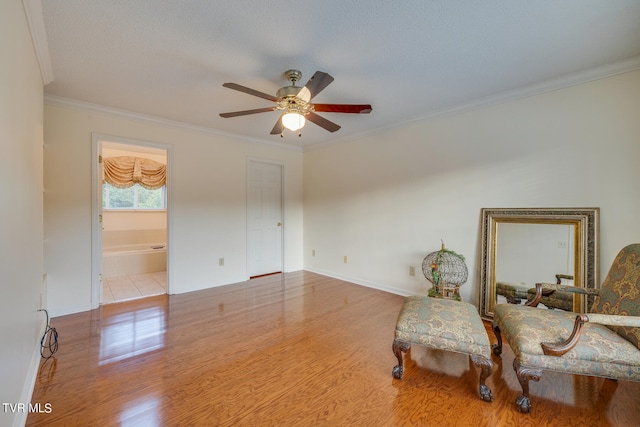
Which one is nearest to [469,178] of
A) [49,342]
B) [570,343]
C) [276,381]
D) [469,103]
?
[469,103]

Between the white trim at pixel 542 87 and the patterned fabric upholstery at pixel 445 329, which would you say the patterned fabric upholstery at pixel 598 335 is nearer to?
the patterned fabric upholstery at pixel 445 329

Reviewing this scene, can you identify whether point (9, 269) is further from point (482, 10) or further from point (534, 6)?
point (534, 6)

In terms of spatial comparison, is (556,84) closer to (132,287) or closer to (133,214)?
(132,287)

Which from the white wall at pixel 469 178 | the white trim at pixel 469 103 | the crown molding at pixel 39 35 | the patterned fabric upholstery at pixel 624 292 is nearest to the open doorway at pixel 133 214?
the white trim at pixel 469 103

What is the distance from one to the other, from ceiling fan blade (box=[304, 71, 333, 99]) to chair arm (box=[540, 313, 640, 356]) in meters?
2.07

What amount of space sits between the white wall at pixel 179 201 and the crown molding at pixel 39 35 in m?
0.84

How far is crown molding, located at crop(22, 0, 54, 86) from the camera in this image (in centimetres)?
157

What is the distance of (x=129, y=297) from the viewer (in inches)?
139

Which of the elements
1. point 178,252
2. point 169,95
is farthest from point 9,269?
point 178,252

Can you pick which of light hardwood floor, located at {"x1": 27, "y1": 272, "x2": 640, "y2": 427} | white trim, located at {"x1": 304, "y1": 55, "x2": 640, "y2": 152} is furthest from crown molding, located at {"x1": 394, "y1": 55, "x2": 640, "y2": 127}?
light hardwood floor, located at {"x1": 27, "y1": 272, "x2": 640, "y2": 427}

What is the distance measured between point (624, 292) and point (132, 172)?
7.27 meters

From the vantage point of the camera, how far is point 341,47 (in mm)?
1996

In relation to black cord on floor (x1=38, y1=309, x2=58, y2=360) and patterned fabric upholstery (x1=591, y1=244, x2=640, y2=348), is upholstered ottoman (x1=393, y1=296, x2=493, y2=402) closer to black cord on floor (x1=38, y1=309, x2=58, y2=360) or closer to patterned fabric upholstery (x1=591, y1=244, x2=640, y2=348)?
patterned fabric upholstery (x1=591, y1=244, x2=640, y2=348)

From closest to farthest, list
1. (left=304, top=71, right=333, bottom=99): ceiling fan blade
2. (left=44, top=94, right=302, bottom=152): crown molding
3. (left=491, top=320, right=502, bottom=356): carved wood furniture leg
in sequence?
(left=304, top=71, right=333, bottom=99): ceiling fan blade
(left=491, top=320, right=502, bottom=356): carved wood furniture leg
(left=44, top=94, right=302, bottom=152): crown molding
